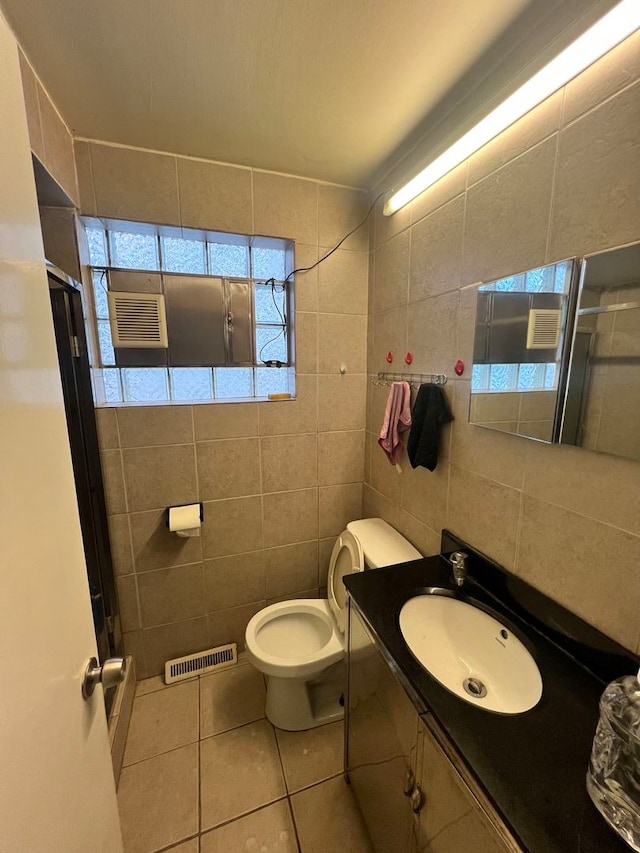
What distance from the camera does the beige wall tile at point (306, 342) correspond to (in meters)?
1.77

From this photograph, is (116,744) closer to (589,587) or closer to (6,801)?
(6,801)

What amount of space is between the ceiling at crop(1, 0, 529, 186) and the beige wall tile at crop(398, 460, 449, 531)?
129 cm

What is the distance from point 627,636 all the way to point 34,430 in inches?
50.7

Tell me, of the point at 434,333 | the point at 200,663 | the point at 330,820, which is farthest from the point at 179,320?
the point at 330,820

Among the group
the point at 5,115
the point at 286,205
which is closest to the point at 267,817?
the point at 5,115

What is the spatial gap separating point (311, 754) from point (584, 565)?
4.52 ft

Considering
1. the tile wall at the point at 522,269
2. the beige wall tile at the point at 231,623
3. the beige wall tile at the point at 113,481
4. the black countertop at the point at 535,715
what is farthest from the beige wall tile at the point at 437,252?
the beige wall tile at the point at 231,623

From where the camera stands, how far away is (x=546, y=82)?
0.88 meters

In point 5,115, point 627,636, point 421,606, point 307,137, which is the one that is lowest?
point 421,606

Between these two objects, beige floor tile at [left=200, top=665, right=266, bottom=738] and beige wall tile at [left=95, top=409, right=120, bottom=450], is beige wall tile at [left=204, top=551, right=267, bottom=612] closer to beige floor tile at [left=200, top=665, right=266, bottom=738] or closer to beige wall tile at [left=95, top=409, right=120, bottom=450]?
beige floor tile at [left=200, top=665, right=266, bottom=738]

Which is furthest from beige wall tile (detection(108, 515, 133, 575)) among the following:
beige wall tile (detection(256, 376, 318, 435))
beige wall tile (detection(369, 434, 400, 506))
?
beige wall tile (detection(369, 434, 400, 506))

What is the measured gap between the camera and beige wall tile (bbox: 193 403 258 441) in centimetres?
169

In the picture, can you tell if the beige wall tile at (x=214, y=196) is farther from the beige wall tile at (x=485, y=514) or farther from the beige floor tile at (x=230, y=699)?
the beige floor tile at (x=230, y=699)

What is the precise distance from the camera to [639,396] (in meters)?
0.77
